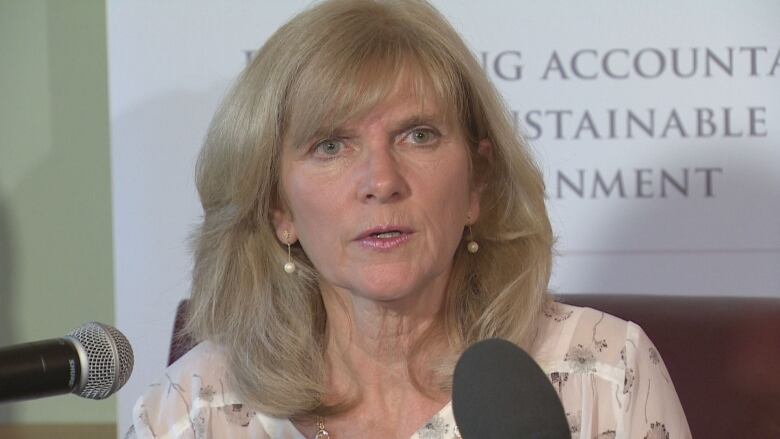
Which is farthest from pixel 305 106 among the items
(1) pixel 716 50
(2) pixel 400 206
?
(1) pixel 716 50

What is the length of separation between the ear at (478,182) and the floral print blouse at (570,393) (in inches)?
8.3

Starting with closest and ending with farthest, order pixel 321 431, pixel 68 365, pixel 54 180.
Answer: pixel 68 365
pixel 321 431
pixel 54 180

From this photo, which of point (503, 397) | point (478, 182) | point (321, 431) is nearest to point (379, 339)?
point (321, 431)

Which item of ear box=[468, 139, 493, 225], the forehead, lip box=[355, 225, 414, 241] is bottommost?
lip box=[355, 225, 414, 241]

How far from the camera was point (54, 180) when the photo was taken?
3074mm

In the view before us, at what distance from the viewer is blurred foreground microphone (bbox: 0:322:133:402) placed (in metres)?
1.10

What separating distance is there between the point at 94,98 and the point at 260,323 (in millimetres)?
1191

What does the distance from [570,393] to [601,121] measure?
0.81 metres

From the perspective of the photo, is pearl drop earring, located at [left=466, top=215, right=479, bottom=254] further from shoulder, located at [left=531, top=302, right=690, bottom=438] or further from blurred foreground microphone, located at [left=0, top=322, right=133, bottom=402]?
blurred foreground microphone, located at [left=0, top=322, right=133, bottom=402]

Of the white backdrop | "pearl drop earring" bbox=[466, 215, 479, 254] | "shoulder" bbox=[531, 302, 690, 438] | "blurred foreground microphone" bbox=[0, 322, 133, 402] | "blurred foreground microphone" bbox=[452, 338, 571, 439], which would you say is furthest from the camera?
the white backdrop

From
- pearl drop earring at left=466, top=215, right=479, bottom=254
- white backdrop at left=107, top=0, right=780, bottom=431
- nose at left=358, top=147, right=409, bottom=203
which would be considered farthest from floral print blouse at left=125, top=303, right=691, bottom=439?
white backdrop at left=107, top=0, right=780, bottom=431

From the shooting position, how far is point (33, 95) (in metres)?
3.05

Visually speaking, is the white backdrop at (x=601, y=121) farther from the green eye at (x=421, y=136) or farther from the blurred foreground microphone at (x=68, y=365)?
the blurred foreground microphone at (x=68, y=365)

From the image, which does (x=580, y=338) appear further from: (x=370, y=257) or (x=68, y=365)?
(x=68, y=365)
